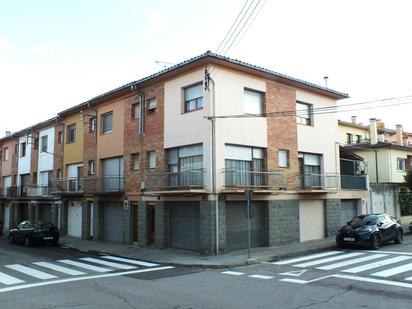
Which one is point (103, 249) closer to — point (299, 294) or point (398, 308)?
point (299, 294)

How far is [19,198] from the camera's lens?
31109 millimetres

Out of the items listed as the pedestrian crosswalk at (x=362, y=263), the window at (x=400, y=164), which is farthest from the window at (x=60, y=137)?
the window at (x=400, y=164)

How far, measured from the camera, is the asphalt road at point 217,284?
8211mm

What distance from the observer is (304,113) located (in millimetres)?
20141

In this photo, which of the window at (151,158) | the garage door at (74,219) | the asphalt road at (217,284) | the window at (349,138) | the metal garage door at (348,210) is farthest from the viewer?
the window at (349,138)

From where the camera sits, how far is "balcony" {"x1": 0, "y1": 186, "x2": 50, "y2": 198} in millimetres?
28156

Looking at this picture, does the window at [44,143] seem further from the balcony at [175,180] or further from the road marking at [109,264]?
the road marking at [109,264]

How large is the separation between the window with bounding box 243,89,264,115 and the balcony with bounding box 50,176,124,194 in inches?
301

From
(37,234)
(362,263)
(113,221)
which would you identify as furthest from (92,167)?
(362,263)

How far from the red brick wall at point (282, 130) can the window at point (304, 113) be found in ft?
1.58

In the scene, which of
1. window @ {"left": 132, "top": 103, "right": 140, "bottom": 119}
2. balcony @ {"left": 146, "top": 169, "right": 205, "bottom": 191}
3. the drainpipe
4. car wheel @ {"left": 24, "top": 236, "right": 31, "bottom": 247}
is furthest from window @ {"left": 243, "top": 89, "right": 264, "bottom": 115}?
car wheel @ {"left": 24, "top": 236, "right": 31, "bottom": 247}

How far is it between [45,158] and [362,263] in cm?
2356

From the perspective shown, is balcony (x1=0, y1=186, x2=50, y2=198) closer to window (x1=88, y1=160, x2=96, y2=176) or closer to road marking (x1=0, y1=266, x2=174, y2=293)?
window (x1=88, y1=160, x2=96, y2=176)

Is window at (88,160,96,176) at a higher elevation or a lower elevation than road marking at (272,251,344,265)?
higher
